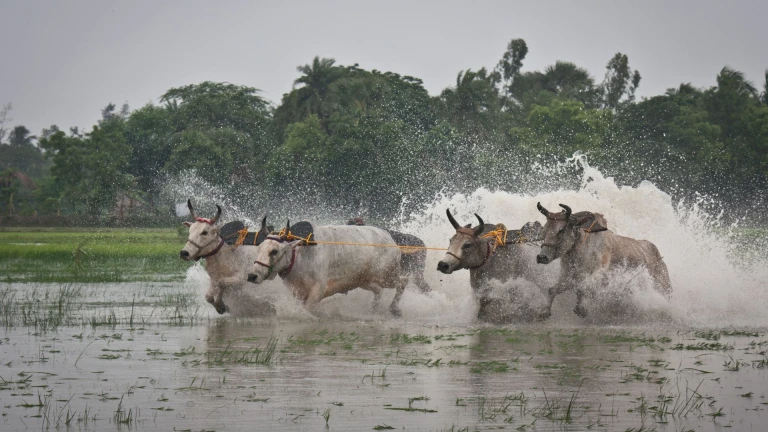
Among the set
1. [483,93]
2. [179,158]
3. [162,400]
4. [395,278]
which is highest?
[483,93]

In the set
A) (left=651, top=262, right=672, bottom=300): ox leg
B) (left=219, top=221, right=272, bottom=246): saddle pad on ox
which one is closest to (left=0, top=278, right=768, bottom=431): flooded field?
(left=219, top=221, right=272, bottom=246): saddle pad on ox

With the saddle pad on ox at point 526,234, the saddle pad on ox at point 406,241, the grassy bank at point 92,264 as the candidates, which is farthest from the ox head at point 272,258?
the grassy bank at point 92,264

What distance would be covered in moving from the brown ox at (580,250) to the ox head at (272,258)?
11.6 feet

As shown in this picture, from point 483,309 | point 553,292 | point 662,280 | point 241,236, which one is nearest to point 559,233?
point 553,292

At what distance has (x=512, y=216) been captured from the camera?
2088cm

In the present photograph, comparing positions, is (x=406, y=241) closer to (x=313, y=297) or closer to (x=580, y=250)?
(x=313, y=297)

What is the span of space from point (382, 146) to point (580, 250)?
5250 cm

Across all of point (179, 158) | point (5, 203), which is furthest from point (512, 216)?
point (5, 203)

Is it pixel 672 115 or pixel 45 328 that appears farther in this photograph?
pixel 672 115

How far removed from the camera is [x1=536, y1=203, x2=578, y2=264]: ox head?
1670cm

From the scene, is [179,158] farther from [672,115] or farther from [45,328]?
[45,328]

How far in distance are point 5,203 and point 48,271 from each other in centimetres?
5758

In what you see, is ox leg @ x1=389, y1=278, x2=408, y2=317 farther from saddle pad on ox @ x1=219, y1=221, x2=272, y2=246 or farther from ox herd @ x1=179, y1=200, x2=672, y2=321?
saddle pad on ox @ x1=219, y1=221, x2=272, y2=246

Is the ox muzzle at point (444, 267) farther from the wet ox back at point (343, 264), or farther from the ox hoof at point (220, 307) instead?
the ox hoof at point (220, 307)
